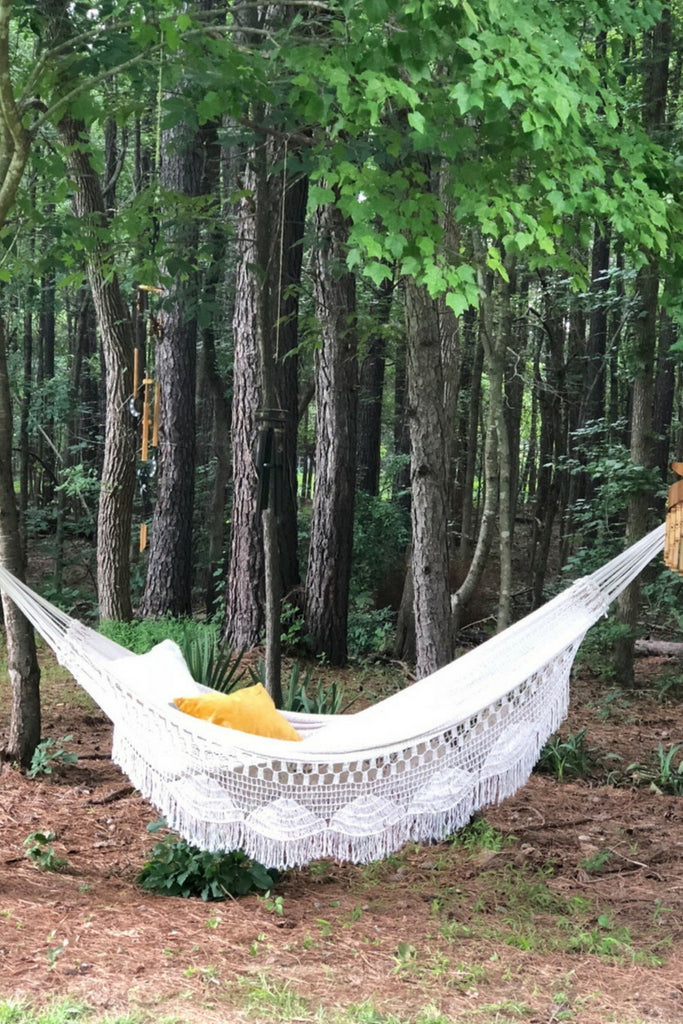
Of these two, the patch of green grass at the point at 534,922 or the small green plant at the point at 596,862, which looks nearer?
the patch of green grass at the point at 534,922

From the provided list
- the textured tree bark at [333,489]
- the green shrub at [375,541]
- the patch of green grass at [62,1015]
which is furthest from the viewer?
the green shrub at [375,541]

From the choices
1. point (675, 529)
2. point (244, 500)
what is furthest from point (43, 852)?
point (244, 500)

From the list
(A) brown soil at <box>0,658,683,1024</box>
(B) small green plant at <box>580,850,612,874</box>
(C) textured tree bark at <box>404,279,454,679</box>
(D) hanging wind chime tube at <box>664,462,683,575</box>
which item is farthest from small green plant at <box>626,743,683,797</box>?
(D) hanging wind chime tube at <box>664,462,683,575</box>

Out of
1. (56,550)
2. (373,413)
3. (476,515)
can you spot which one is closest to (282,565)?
(56,550)

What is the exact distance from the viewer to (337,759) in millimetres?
2359

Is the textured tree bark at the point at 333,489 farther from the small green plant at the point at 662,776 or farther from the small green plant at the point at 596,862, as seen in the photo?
the small green plant at the point at 596,862

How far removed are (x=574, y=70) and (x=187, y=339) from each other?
4.87m

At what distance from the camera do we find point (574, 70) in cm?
250

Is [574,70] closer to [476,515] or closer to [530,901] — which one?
[530,901]

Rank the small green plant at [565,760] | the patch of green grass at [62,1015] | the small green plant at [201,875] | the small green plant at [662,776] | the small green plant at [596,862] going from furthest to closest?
the small green plant at [565,760], the small green plant at [662,776], the small green plant at [596,862], the small green plant at [201,875], the patch of green grass at [62,1015]

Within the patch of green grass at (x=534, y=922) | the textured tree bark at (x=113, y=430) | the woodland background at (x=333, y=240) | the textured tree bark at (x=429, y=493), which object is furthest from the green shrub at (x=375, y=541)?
the patch of green grass at (x=534, y=922)

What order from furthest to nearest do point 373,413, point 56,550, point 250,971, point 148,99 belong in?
1. point 373,413
2. point 56,550
3. point 148,99
4. point 250,971

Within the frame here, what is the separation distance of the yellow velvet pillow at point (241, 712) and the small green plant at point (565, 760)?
1876 mm

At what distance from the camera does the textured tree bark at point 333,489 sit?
19.9 feet
